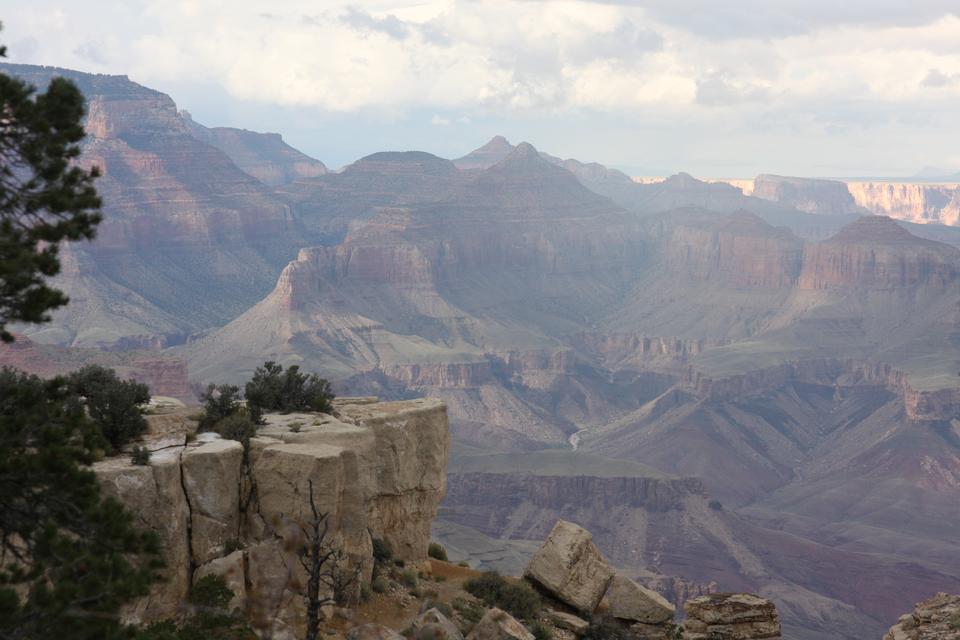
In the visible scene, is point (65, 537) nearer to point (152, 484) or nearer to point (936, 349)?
point (152, 484)

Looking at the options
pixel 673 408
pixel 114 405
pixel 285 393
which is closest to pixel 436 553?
pixel 285 393

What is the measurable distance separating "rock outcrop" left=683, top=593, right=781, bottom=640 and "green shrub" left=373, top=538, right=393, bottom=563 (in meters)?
7.19

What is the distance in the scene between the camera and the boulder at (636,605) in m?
29.8

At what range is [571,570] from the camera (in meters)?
30.0

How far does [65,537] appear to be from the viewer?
1656cm

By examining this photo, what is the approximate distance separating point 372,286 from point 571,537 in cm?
16923

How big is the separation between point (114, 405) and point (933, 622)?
18.8m

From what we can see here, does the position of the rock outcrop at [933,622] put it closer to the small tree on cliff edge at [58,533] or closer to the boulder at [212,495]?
the boulder at [212,495]

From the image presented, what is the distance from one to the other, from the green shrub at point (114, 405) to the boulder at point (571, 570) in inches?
413

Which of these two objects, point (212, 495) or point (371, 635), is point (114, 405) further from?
point (371, 635)

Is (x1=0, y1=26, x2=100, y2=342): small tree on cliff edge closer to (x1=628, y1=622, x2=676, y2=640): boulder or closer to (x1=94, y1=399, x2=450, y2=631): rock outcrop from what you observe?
(x1=94, y1=399, x2=450, y2=631): rock outcrop

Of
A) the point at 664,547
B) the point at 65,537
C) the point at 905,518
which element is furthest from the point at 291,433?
the point at 905,518

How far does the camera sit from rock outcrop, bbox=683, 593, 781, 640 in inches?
1132

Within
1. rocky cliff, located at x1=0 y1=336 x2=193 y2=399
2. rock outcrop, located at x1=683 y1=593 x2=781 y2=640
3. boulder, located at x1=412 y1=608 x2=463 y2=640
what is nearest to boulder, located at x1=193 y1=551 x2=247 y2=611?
boulder, located at x1=412 y1=608 x2=463 y2=640
